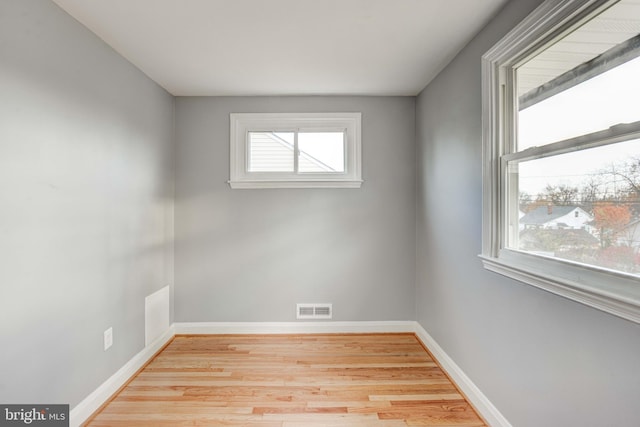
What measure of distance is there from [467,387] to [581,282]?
123cm

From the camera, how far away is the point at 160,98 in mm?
2848

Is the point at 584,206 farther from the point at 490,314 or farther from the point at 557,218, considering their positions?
the point at 490,314

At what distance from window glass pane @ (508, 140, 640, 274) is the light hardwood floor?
1247 mm

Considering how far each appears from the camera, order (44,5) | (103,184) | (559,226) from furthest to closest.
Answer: (103,184) < (44,5) < (559,226)

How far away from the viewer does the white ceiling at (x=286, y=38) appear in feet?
5.65

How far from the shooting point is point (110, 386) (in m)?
2.12

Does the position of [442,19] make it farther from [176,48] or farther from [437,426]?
[437,426]

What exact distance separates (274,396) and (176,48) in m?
2.54

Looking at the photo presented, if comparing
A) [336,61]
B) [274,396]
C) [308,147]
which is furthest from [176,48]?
[274,396]

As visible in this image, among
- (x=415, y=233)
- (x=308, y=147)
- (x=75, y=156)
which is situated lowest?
(x=415, y=233)

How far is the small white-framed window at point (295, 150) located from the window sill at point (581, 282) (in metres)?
1.75

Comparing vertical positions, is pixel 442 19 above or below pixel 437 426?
above

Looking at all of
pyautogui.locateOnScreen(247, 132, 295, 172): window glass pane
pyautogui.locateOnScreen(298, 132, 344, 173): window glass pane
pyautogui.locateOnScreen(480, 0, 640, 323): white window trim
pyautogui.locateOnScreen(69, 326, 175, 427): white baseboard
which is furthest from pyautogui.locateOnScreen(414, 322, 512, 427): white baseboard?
pyautogui.locateOnScreen(69, 326, 175, 427): white baseboard

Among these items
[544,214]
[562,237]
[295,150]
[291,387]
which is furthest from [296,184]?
[562,237]
